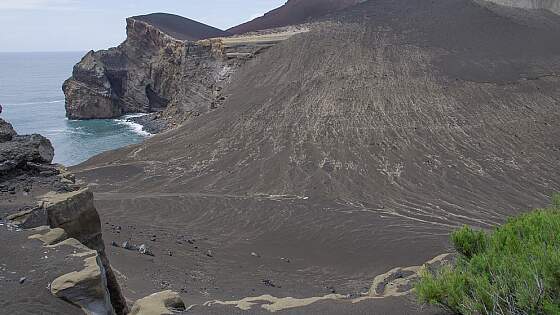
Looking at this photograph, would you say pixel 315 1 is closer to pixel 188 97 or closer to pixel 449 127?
pixel 188 97

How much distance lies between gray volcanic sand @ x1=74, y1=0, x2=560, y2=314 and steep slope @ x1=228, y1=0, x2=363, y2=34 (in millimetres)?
17393

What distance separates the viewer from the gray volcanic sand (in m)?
14.4

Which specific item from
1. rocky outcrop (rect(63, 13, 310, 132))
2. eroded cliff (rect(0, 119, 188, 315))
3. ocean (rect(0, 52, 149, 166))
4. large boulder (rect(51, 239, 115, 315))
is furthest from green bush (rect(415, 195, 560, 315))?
→ rocky outcrop (rect(63, 13, 310, 132))

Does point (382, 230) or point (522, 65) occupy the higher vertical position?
point (522, 65)

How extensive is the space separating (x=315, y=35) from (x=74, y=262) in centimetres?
3256

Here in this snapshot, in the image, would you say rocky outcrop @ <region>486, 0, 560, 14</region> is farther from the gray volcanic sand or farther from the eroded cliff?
the eroded cliff

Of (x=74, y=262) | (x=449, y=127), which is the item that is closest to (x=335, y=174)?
(x=449, y=127)

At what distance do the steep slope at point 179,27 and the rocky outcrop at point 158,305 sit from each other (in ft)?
156

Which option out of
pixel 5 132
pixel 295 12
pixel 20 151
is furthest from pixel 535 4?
pixel 20 151

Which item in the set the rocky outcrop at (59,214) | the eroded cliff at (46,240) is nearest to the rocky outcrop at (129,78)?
the rocky outcrop at (59,214)

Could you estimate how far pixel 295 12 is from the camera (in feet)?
207

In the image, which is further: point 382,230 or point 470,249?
point 382,230

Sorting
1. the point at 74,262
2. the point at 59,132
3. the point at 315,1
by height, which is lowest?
the point at 59,132

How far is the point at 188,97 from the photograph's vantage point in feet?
145
